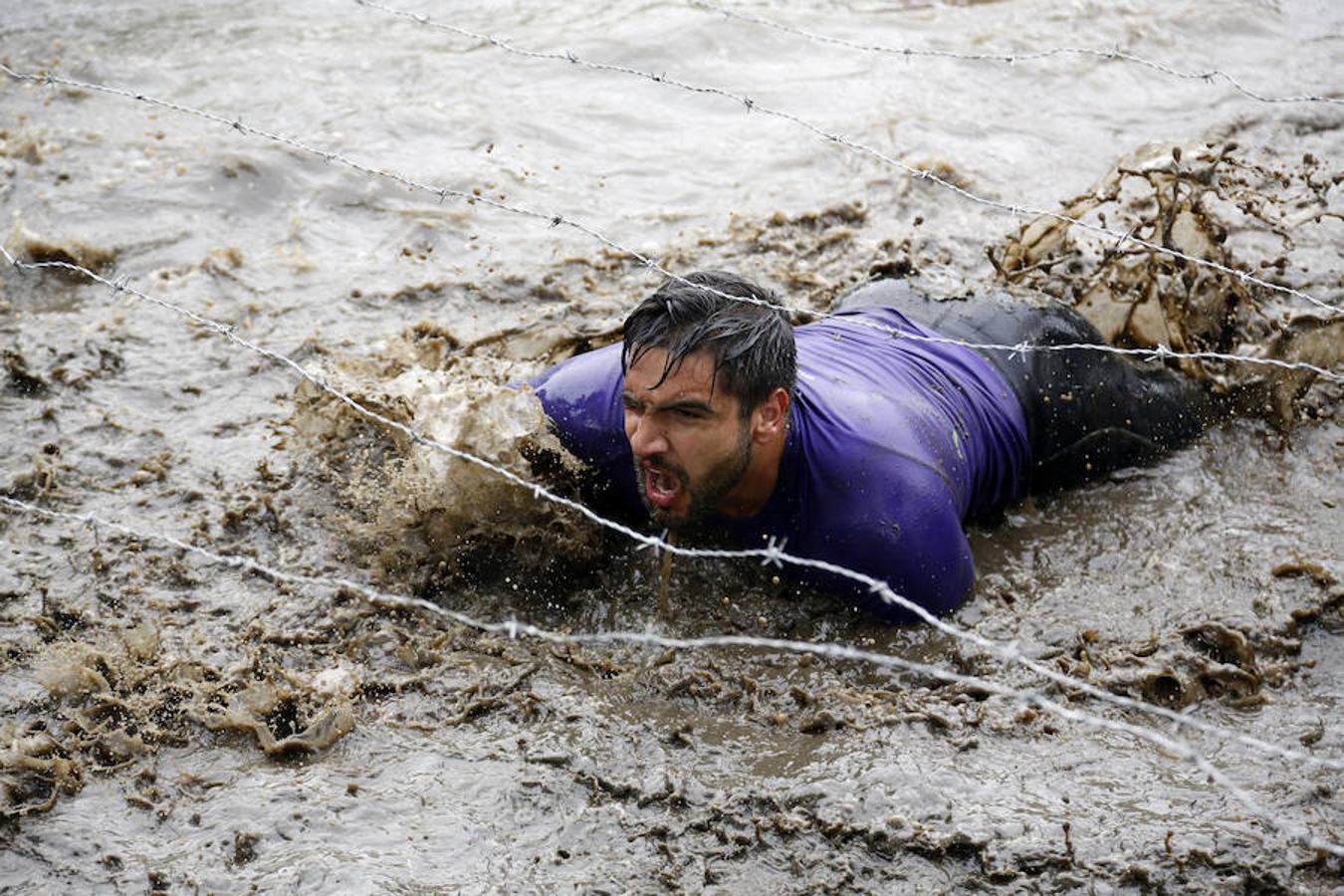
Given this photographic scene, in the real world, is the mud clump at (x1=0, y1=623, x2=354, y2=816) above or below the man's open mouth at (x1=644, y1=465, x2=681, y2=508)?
below

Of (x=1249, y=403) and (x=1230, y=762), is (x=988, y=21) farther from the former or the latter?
(x=1230, y=762)

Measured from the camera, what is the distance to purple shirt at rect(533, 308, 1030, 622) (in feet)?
14.3

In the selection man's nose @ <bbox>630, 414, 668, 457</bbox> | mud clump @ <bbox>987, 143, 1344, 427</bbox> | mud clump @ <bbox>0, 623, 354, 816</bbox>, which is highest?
mud clump @ <bbox>987, 143, 1344, 427</bbox>

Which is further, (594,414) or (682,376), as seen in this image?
(594,414)

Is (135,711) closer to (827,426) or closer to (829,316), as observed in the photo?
(827,426)

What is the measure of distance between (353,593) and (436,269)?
8.21 feet

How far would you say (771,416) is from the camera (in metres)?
4.38

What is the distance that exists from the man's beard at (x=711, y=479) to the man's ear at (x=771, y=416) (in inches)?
1.7

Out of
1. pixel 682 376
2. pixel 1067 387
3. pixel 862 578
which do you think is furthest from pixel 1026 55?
pixel 862 578

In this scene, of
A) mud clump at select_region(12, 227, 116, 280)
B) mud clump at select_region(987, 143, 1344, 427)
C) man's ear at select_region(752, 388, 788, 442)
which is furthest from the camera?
mud clump at select_region(12, 227, 116, 280)

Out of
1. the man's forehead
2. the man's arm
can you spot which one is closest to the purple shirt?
the man's arm

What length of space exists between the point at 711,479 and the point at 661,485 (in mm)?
165

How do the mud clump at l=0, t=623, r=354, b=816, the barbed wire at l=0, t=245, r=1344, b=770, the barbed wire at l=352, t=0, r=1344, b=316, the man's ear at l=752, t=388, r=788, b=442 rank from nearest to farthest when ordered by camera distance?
the barbed wire at l=0, t=245, r=1344, b=770 < the mud clump at l=0, t=623, r=354, b=816 < the man's ear at l=752, t=388, r=788, b=442 < the barbed wire at l=352, t=0, r=1344, b=316

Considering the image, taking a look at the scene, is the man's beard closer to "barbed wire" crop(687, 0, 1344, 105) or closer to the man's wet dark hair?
the man's wet dark hair
